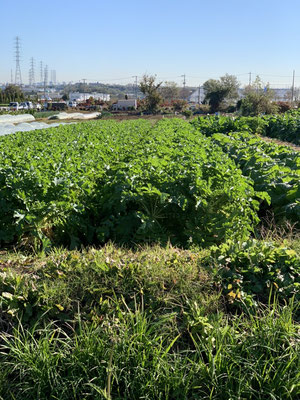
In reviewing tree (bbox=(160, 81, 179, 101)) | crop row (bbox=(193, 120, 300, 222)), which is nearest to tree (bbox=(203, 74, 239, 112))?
tree (bbox=(160, 81, 179, 101))

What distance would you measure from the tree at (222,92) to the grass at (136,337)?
2934 inches

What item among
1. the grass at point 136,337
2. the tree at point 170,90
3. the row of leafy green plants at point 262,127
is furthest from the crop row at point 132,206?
Answer: the tree at point 170,90

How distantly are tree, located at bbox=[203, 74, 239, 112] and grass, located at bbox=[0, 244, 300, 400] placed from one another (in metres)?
74.5

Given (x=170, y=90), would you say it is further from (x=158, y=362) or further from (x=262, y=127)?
(x=158, y=362)

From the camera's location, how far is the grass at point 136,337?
280 cm

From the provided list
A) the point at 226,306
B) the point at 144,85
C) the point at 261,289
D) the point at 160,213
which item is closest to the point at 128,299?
the point at 226,306

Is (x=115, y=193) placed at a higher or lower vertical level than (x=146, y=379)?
higher

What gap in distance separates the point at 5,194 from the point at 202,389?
441cm

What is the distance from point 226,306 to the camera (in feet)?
11.5

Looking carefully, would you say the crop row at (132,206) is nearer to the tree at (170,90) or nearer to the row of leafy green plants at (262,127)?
the row of leafy green plants at (262,127)

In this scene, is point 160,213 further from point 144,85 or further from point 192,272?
point 144,85

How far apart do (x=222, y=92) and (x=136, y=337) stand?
77.5m

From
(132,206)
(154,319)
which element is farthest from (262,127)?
(154,319)

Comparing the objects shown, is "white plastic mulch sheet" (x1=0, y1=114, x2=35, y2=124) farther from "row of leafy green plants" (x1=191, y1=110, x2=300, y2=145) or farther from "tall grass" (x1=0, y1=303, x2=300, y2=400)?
"tall grass" (x1=0, y1=303, x2=300, y2=400)
